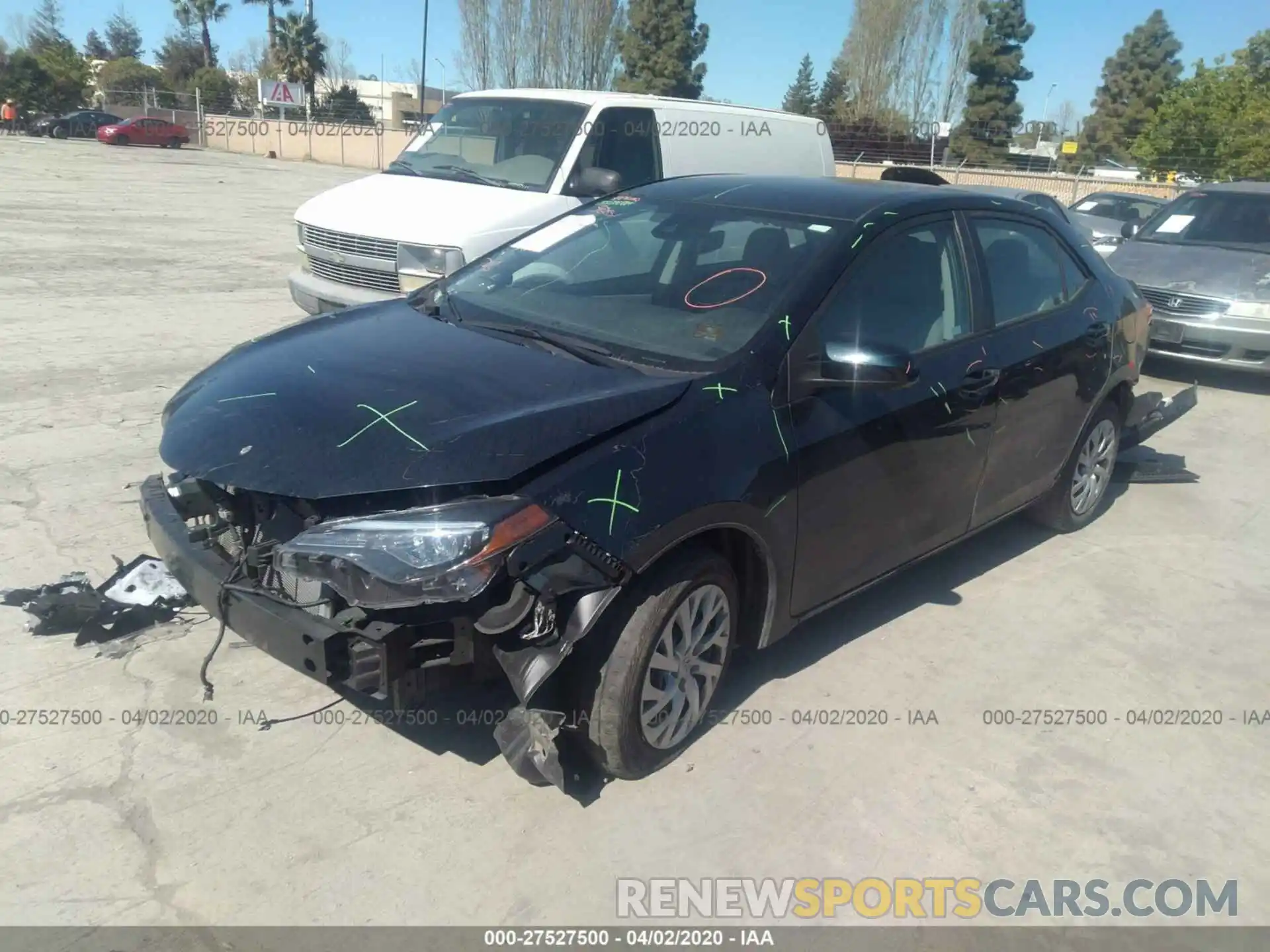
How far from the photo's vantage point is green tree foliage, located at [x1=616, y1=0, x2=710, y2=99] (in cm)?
5484

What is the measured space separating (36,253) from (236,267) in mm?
2207

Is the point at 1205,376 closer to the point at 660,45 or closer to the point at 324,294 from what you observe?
the point at 324,294

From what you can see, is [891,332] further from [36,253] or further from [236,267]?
[36,253]

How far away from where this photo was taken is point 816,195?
4.13 metres

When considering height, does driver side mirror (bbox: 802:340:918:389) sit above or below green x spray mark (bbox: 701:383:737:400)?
above

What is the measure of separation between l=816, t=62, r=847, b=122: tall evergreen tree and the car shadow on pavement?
5308cm

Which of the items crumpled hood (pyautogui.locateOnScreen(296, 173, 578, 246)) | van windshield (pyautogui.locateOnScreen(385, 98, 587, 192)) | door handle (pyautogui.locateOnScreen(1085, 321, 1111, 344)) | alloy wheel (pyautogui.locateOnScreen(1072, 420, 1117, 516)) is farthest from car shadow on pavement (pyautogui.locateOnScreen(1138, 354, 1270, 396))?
crumpled hood (pyautogui.locateOnScreen(296, 173, 578, 246))

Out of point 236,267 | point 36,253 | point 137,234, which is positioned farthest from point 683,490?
point 137,234

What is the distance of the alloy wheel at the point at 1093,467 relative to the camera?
5371 millimetres

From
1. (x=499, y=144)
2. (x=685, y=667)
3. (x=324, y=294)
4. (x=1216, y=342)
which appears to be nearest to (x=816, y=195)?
(x=685, y=667)

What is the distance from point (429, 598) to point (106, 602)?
1902 mm

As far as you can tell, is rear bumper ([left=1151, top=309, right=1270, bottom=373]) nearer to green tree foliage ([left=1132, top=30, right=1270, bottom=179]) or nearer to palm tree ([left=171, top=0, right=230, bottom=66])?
green tree foliage ([left=1132, top=30, right=1270, bottom=179])
